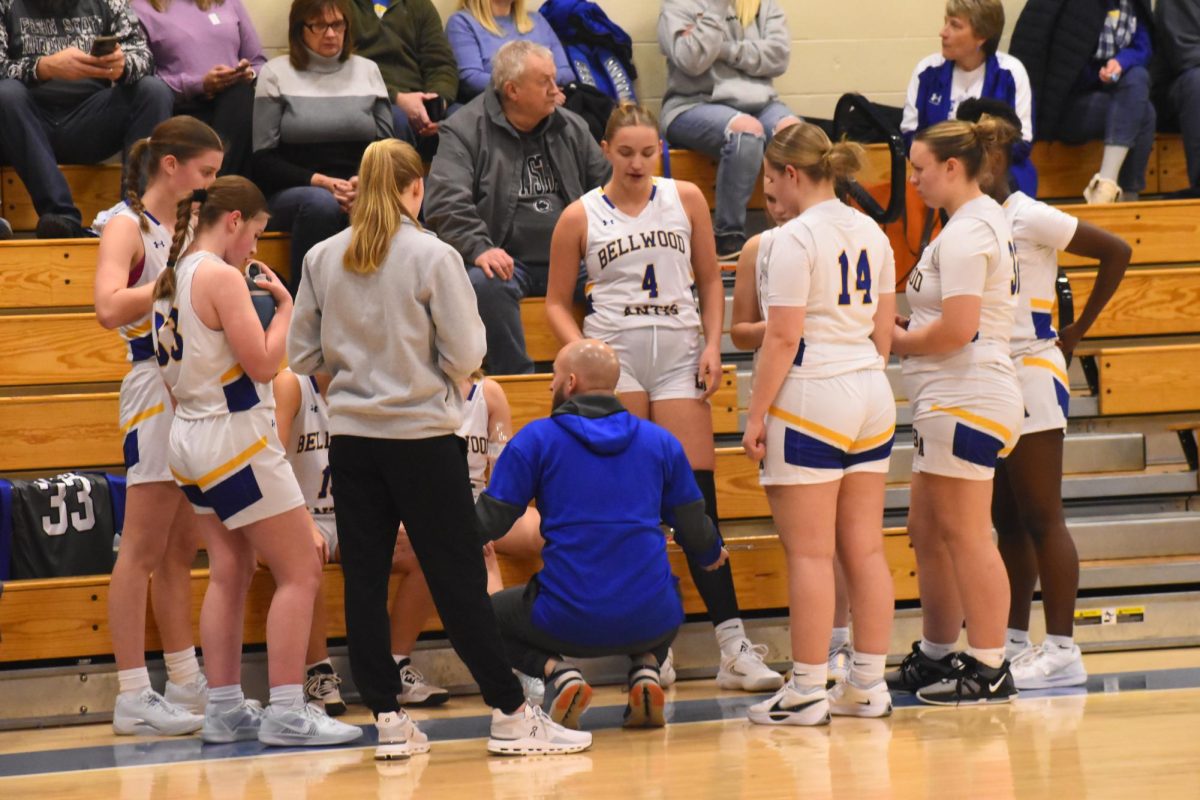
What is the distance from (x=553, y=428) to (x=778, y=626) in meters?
1.20

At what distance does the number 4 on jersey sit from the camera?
12.9 feet

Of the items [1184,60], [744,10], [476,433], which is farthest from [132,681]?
[1184,60]

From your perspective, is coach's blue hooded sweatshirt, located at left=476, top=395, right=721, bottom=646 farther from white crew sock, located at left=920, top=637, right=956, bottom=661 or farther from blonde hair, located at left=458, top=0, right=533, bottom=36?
blonde hair, located at left=458, top=0, right=533, bottom=36

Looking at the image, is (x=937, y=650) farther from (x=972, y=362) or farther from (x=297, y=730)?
(x=297, y=730)

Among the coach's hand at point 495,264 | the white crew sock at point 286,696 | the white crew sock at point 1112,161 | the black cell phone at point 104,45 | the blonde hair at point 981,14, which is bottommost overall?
the white crew sock at point 286,696

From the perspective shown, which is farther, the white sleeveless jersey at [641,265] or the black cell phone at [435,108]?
the black cell phone at [435,108]

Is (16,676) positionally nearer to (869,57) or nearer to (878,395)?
(878,395)

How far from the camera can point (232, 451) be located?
3803mm

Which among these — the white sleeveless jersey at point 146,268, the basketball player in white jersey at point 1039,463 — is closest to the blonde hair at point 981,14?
the basketball player in white jersey at point 1039,463

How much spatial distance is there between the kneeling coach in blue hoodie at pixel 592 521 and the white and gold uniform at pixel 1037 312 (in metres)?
1.07

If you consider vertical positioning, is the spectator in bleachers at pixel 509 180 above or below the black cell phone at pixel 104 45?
below

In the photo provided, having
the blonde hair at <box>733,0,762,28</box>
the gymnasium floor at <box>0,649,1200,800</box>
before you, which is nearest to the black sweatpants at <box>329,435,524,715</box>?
the gymnasium floor at <box>0,649,1200,800</box>

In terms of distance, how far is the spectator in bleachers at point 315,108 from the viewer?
5.92 metres

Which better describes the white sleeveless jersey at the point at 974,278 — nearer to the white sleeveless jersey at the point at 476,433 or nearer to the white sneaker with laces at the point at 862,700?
the white sneaker with laces at the point at 862,700
